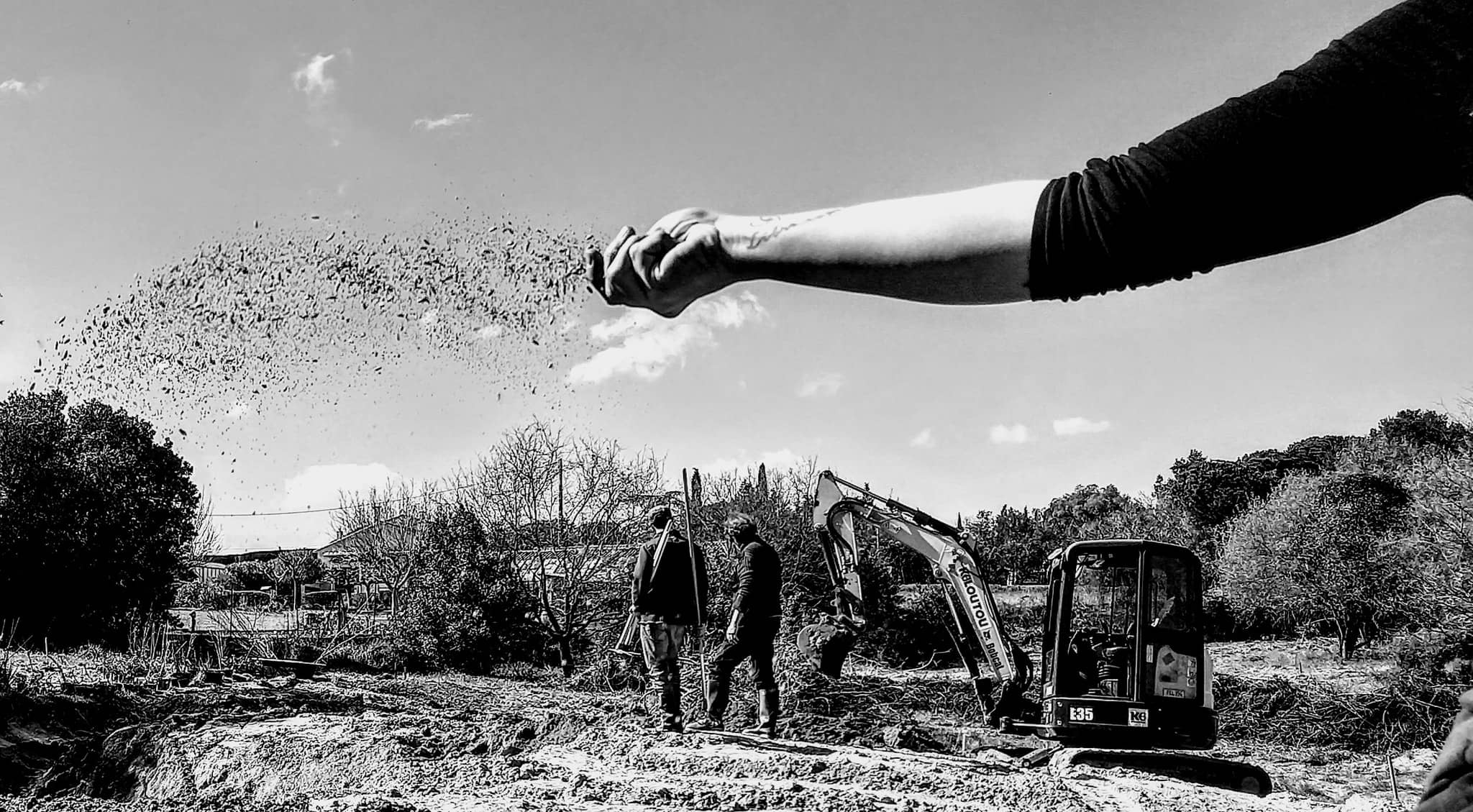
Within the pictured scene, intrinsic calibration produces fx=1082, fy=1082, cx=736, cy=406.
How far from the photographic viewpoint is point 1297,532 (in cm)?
2423

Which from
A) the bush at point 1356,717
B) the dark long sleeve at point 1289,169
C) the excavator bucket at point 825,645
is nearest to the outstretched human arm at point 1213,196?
the dark long sleeve at point 1289,169

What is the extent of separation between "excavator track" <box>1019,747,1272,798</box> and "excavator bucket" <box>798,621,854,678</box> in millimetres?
2809

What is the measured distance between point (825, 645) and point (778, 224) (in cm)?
1128

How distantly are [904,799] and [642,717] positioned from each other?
3.84 m

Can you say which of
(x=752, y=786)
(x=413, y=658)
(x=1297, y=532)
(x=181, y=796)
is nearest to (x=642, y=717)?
(x=752, y=786)

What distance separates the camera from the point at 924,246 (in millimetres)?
1008

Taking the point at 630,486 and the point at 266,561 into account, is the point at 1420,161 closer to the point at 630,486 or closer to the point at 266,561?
the point at 630,486

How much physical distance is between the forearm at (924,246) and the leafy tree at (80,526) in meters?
20.6

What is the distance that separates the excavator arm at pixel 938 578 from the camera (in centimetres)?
1102

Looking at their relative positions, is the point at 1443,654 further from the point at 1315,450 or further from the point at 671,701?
the point at 1315,450

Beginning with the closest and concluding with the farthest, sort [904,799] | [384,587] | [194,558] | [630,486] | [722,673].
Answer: [904,799] → [722,673] → [630,486] → [384,587] → [194,558]

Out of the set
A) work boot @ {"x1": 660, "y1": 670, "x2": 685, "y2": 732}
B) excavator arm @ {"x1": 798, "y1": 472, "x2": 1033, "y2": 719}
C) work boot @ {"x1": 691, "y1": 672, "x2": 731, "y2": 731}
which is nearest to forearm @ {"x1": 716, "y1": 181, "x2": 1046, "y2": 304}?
work boot @ {"x1": 660, "y1": 670, "x2": 685, "y2": 732}

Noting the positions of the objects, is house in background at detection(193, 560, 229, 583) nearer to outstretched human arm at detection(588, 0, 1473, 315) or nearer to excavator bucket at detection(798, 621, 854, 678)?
excavator bucket at detection(798, 621, 854, 678)

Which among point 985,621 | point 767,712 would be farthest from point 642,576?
point 985,621
